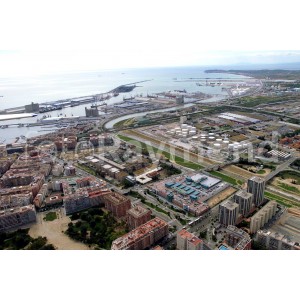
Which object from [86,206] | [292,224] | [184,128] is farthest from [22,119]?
[292,224]

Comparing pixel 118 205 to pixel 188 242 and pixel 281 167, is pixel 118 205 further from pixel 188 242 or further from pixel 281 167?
pixel 281 167

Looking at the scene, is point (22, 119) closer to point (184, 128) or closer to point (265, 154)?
point (184, 128)

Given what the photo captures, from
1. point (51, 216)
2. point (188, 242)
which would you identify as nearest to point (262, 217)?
point (188, 242)

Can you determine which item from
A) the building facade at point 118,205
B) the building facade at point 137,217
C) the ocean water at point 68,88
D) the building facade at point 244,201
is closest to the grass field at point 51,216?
the building facade at point 118,205

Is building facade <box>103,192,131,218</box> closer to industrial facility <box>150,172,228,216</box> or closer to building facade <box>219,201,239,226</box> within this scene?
industrial facility <box>150,172,228,216</box>

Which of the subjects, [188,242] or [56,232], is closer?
[188,242]

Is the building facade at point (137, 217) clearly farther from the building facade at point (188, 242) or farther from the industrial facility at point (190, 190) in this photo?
the industrial facility at point (190, 190)

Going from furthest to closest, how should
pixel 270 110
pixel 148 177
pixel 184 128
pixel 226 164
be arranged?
pixel 270 110, pixel 184 128, pixel 226 164, pixel 148 177

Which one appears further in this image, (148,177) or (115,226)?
(148,177)
